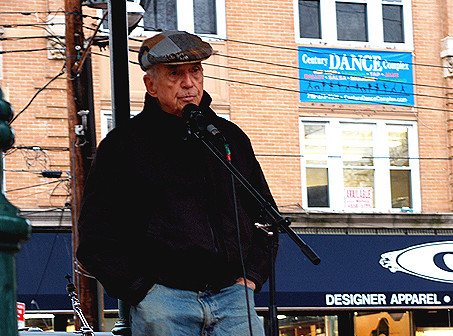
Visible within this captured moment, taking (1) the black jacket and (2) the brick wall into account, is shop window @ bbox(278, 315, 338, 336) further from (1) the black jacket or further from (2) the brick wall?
(1) the black jacket

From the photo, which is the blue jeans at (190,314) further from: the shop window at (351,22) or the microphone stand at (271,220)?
the shop window at (351,22)

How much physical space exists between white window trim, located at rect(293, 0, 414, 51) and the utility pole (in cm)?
581

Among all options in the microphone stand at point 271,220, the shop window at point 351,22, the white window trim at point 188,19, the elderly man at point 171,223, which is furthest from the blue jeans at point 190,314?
the shop window at point 351,22

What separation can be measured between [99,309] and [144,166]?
8.74m

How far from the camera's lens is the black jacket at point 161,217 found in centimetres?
292

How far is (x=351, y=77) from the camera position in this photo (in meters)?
16.2

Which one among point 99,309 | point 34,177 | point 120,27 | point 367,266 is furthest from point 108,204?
point 367,266

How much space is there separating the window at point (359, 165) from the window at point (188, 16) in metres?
2.81

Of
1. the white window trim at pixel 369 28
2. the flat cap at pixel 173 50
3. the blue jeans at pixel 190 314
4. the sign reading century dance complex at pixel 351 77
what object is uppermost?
the white window trim at pixel 369 28

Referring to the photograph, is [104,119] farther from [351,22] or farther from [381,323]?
[381,323]

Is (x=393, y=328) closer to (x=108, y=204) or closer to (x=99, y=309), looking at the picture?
(x=99, y=309)

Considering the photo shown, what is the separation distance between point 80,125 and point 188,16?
4913mm

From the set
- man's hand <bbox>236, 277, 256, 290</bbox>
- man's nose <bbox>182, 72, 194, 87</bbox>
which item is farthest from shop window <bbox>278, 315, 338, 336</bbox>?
man's nose <bbox>182, 72, 194, 87</bbox>

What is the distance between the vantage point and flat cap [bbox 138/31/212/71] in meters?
3.25
